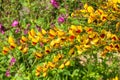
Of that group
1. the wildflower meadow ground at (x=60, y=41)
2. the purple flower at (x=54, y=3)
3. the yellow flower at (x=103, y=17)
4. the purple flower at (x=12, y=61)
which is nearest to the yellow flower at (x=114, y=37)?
the wildflower meadow ground at (x=60, y=41)

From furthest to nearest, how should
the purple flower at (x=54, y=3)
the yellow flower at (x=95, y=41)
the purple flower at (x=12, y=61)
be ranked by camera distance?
1. the purple flower at (x=54, y=3)
2. the purple flower at (x=12, y=61)
3. the yellow flower at (x=95, y=41)

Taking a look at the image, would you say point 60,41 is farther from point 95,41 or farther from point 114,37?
point 114,37

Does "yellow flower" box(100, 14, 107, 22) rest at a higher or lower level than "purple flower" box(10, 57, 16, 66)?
higher

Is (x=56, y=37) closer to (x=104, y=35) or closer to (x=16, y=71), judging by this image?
(x=104, y=35)

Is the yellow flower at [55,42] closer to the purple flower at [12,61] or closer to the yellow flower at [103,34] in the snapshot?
the yellow flower at [103,34]

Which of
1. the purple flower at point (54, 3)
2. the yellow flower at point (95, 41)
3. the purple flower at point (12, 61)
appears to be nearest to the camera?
the yellow flower at point (95, 41)

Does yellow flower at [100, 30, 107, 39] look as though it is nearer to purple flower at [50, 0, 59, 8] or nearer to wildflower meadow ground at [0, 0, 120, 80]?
wildflower meadow ground at [0, 0, 120, 80]

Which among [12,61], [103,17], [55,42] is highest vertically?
[103,17]

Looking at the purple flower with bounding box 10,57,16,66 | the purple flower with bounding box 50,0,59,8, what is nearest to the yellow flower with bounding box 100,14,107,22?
the purple flower with bounding box 10,57,16,66

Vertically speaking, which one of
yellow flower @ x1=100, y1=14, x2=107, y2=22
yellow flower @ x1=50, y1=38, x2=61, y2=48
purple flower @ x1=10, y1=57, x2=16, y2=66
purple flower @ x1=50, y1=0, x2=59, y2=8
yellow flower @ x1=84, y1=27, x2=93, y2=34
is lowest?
purple flower @ x1=10, y1=57, x2=16, y2=66

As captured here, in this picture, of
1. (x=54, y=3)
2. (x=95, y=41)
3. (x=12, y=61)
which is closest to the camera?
(x=95, y=41)

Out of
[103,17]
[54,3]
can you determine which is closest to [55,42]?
[103,17]

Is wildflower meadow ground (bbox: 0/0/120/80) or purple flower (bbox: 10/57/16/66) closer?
wildflower meadow ground (bbox: 0/0/120/80)

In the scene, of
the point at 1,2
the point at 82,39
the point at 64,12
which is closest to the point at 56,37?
the point at 82,39
